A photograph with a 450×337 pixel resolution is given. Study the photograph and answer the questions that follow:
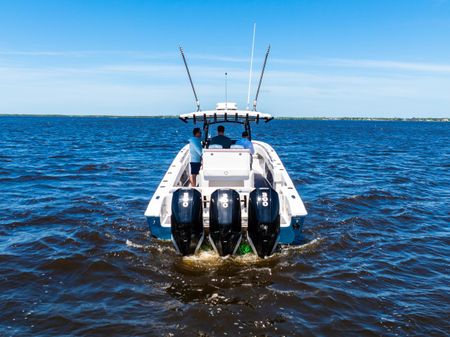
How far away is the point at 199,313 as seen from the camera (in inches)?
209

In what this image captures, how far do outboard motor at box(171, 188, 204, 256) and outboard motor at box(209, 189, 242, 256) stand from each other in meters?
0.23

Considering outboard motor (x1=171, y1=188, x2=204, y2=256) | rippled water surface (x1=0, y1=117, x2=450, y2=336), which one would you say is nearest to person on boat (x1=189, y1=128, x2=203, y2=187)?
rippled water surface (x1=0, y1=117, x2=450, y2=336)

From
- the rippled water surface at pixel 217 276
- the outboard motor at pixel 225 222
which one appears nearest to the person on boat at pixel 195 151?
the rippled water surface at pixel 217 276

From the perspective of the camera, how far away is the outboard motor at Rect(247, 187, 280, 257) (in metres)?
6.48

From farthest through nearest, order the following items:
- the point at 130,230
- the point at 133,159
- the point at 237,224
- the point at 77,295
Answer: the point at 133,159
the point at 130,230
the point at 237,224
the point at 77,295

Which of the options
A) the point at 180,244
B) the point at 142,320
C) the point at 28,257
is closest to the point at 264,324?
the point at 142,320

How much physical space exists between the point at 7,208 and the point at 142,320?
23.9ft

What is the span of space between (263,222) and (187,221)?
1.26 metres

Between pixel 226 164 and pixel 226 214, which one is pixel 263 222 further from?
pixel 226 164

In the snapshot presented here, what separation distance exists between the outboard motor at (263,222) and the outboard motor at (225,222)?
0.75ft

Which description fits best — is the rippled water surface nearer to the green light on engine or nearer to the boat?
the green light on engine

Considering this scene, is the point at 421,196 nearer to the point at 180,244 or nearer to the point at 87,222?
the point at 180,244

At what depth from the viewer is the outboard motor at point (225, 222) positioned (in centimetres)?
648

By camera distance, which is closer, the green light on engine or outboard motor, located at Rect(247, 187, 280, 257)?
outboard motor, located at Rect(247, 187, 280, 257)
